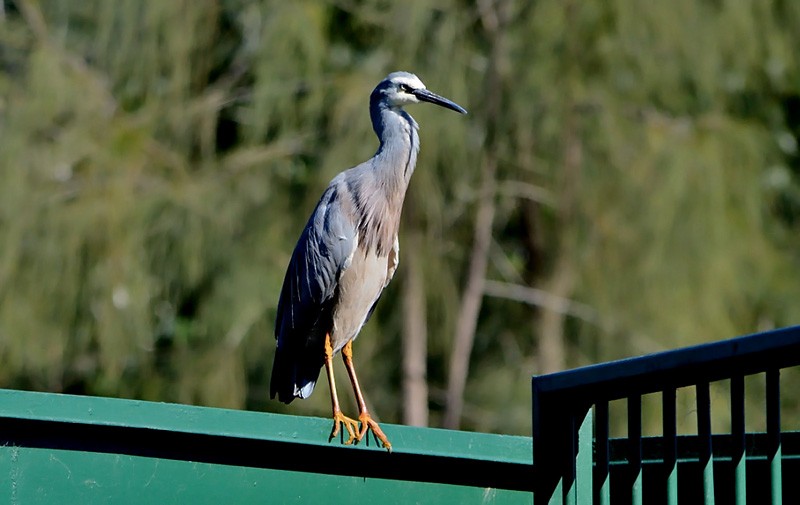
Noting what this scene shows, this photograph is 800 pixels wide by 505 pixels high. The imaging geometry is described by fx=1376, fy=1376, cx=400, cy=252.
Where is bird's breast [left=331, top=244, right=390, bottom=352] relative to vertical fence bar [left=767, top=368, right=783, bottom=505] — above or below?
above

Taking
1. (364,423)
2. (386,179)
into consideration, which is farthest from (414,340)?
(364,423)

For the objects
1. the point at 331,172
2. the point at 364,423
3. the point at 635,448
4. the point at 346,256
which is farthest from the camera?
the point at 331,172

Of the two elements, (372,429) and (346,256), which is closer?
(372,429)

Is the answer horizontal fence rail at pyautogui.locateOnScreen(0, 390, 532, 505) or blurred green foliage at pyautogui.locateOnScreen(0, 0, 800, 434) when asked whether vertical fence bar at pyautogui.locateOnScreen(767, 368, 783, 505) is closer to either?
horizontal fence rail at pyautogui.locateOnScreen(0, 390, 532, 505)

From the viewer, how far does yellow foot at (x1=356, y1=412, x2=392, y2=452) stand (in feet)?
10.4

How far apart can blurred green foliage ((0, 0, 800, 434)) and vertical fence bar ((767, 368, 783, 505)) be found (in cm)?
527

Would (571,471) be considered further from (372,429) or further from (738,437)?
(372,429)

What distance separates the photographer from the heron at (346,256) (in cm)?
434

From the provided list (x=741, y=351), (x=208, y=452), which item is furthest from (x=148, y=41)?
(x=741, y=351)

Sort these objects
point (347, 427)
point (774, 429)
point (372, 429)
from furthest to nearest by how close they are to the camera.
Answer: point (347, 427) → point (372, 429) → point (774, 429)

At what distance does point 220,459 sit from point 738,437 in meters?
1.17

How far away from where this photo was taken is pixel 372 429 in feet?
11.0

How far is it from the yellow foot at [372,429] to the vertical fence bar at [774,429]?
1.14 metres

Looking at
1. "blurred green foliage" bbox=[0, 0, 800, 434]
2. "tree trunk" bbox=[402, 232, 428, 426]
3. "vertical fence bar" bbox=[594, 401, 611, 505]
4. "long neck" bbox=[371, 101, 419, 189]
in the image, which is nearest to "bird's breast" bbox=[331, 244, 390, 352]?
"long neck" bbox=[371, 101, 419, 189]
